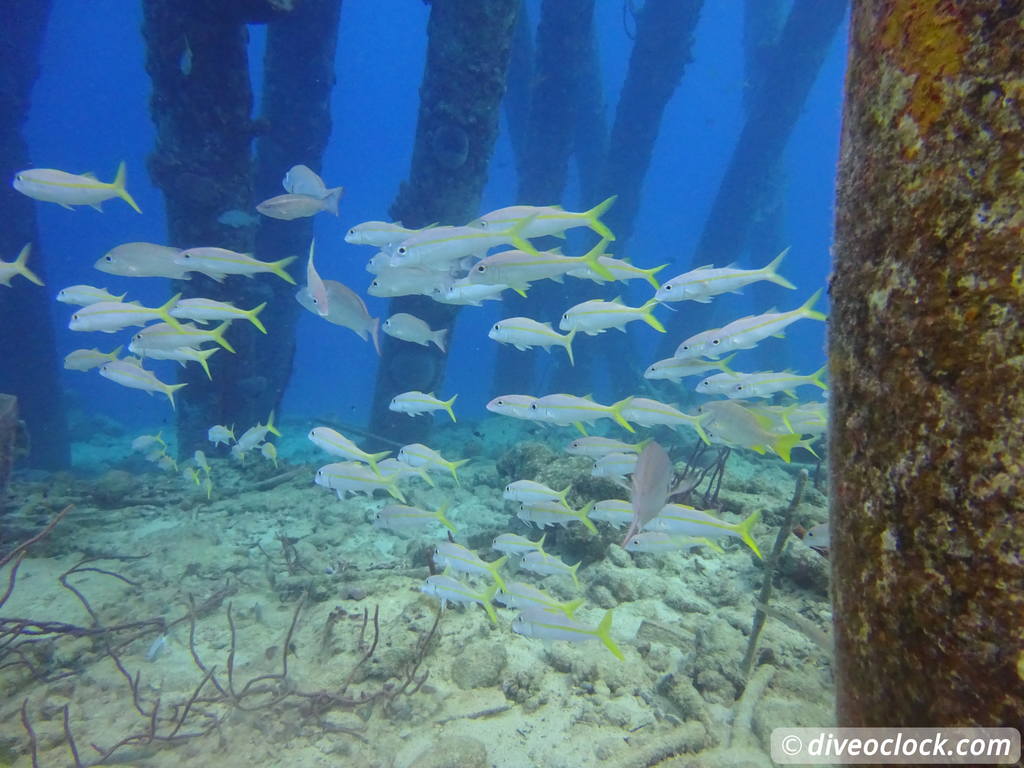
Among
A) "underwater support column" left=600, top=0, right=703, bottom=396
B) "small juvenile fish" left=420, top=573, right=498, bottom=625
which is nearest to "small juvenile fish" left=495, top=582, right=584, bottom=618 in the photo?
"small juvenile fish" left=420, top=573, right=498, bottom=625

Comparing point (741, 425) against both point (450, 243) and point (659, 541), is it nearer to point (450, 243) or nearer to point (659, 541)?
point (659, 541)

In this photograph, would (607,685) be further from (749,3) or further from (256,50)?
(256,50)

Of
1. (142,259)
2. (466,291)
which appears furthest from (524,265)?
(142,259)

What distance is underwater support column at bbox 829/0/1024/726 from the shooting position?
752 millimetres

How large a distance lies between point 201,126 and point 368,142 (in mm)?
160396

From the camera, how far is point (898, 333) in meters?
0.89

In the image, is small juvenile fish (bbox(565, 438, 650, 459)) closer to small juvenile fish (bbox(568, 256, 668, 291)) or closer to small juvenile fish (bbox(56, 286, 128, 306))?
small juvenile fish (bbox(568, 256, 668, 291))

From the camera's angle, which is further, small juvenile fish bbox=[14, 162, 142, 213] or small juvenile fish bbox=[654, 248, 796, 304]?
small juvenile fish bbox=[14, 162, 142, 213]

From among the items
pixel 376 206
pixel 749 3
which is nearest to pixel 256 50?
pixel 376 206

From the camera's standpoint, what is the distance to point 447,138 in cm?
998

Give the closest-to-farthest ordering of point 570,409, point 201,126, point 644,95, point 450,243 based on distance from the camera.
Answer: point 450,243 < point 570,409 < point 201,126 < point 644,95

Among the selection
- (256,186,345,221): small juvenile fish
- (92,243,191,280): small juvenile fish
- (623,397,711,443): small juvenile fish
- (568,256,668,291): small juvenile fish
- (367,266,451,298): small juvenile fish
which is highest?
(256,186,345,221): small juvenile fish

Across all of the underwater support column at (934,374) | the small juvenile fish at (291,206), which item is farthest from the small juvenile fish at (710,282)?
the small juvenile fish at (291,206)

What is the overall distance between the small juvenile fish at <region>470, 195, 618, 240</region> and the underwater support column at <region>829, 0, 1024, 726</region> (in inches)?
140
